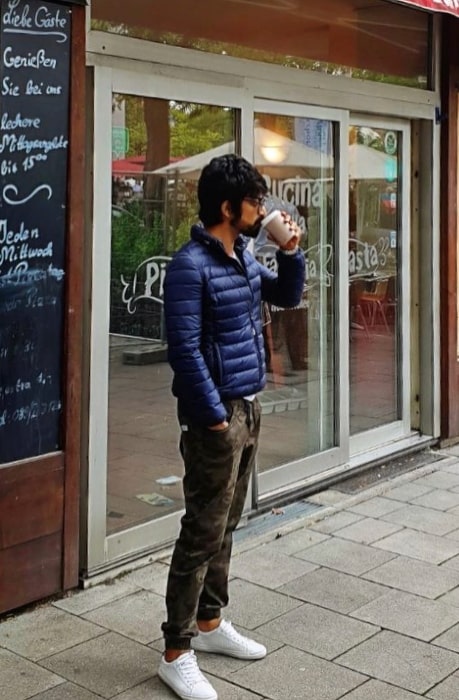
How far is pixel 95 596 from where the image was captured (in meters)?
4.34

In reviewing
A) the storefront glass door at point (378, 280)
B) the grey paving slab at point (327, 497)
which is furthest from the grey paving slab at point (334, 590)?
the storefront glass door at point (378, 280)

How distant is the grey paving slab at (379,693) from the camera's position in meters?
3.44

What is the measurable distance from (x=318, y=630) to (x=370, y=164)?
3723mm

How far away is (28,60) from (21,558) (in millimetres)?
2119

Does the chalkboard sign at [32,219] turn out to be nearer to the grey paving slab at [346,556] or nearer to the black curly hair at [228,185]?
the black curly hair at [228,185]

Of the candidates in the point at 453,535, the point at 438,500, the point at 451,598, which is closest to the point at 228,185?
the point at 451,598

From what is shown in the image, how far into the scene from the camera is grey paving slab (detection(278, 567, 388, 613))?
4.31 m

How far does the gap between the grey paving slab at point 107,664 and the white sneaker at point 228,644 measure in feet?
0.63

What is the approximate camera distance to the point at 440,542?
5137 millimetres

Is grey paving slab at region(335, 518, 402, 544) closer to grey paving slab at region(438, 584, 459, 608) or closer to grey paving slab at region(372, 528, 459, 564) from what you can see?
grey paving slab at region(372, 528, 459, 564)

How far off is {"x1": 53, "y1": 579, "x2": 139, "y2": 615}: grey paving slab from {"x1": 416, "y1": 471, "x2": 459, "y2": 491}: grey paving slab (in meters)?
2.52

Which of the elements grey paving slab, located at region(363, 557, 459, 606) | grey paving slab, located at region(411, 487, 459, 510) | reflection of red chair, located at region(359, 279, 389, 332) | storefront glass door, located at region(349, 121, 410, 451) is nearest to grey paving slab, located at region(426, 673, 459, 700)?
grey paving slab, located at region(363, 557, 459, 606)

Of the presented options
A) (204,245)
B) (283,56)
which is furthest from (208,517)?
(283,56)

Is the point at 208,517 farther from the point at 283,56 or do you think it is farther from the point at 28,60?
the point at 283,56
